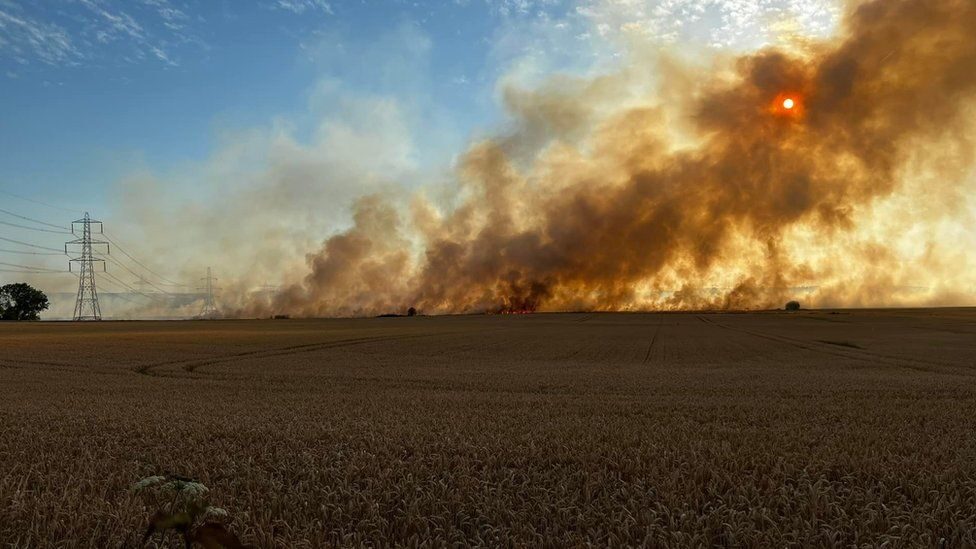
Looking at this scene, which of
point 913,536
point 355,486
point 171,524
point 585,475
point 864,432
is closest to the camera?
point 171,524

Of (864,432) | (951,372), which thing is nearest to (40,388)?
(864,432)

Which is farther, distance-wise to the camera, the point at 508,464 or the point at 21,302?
the point at 21,302

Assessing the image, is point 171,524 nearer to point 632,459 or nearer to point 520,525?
point 520,525

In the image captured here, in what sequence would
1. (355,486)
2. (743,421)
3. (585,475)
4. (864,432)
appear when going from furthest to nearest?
(743,421)
(864,432)
(585,475)
(355,486)

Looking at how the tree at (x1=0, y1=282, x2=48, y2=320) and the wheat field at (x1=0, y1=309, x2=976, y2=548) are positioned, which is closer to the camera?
the wheat field at (x1=0, y1=309, x2=976, y2=548)

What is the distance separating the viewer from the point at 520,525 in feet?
21.1

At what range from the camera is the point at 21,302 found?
15638cm

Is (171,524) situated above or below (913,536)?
above

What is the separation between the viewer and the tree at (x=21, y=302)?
508ft

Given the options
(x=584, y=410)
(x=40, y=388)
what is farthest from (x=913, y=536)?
(x=40, y=388)

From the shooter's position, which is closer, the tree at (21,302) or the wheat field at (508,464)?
the wheat field at (508,464)

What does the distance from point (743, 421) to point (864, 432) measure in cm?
240

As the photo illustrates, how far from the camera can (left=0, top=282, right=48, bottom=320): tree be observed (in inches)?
6097

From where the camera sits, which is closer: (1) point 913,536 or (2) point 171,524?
(2) point 171,524
